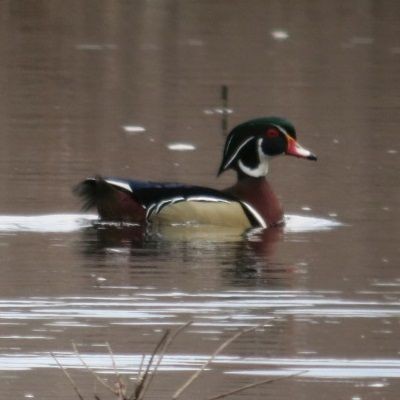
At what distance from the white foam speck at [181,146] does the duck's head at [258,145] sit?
6.89 feet

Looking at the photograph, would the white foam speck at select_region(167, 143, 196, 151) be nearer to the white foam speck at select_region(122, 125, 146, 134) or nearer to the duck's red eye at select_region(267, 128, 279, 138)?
the white foam speck at select_region(122, 125, 146, 134)

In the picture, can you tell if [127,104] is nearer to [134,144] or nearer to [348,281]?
[134,144]

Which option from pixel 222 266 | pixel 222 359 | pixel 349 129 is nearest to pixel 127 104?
pixel 349 129

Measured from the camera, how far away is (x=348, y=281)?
31.8 feet

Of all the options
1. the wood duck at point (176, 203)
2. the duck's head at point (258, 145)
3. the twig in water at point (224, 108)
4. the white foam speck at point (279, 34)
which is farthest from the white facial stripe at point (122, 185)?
the white foam speck at point (279, 34)

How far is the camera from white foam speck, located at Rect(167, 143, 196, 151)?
14.6 meters

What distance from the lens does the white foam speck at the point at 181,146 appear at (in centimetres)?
1459

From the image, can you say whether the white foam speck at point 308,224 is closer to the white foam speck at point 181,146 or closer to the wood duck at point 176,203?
the wood duck at point 176,203

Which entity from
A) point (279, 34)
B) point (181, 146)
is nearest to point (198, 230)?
point (181, 146)

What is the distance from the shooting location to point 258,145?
12469 mm

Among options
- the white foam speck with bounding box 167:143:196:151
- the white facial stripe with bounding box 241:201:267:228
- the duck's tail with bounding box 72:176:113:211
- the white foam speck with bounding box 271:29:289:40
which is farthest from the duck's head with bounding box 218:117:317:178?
the white foam speck with bounding box 271:29:289:40

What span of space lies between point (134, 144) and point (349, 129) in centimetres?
200

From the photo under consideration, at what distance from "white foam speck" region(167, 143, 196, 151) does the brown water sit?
0.16ft

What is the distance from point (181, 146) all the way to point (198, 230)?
304 cm
